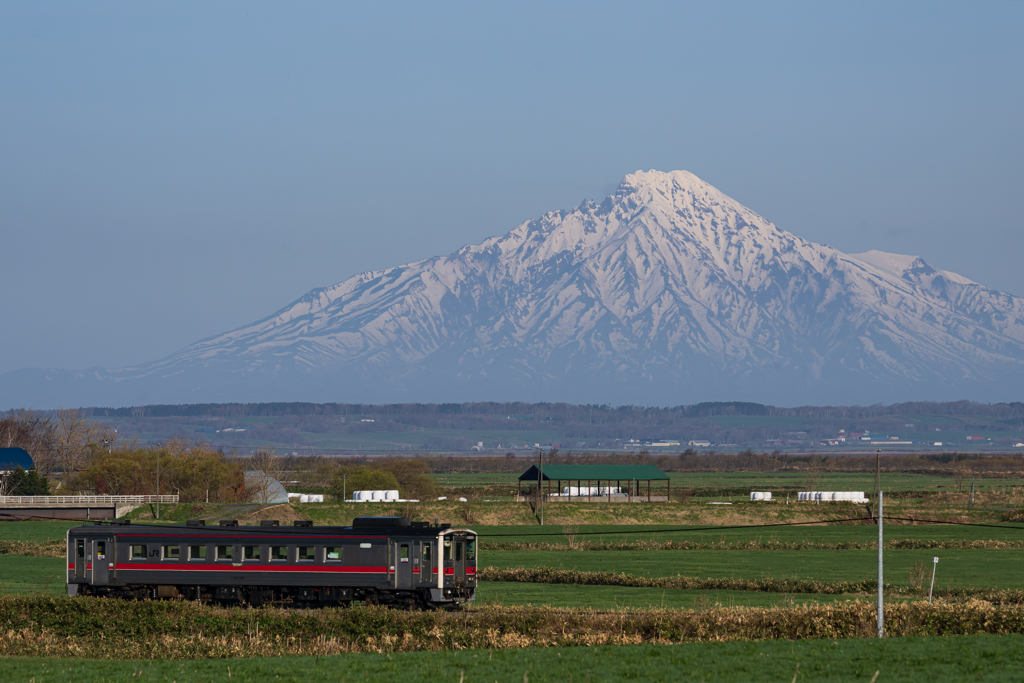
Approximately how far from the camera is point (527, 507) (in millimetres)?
99625

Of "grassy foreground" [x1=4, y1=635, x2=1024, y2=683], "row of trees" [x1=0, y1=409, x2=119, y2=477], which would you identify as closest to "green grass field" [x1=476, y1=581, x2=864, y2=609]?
"grassy foreground" [x1=4, y1=635, x2=1024, y2=683]

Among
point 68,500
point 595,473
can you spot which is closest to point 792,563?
point 595,473

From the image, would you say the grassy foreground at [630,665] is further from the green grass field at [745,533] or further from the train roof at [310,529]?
the green grass field at [745,533]

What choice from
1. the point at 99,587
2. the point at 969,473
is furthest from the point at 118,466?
the point at 969,473

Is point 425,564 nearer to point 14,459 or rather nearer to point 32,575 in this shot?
point 32,575

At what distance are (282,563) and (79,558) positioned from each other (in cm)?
870

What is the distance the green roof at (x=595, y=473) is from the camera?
110812 millimetres

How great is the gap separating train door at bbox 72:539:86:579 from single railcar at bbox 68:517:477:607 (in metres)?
0.04

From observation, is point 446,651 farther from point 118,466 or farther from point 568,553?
point 118,466

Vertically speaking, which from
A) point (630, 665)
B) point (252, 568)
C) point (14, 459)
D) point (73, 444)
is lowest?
point (630, 665)

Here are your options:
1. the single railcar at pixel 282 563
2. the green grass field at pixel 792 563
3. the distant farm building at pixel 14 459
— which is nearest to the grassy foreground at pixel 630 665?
the single railcar at pixel 282 563

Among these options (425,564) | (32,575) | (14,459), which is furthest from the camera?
(14,459)

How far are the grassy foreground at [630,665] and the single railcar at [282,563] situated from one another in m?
12.4

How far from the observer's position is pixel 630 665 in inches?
1120
